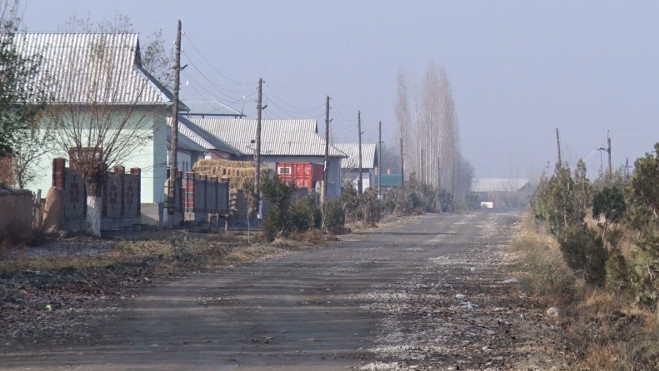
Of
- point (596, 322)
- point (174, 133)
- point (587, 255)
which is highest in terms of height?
point (174, 133)

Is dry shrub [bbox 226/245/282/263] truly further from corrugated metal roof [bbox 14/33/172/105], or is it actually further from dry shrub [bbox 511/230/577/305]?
dry shrub [bbox 511/230/577/305]

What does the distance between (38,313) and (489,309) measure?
659 centimetres

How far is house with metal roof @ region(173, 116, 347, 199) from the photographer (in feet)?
233

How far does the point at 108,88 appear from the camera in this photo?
101ft

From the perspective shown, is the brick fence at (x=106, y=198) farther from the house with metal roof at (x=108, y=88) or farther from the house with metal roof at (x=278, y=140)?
the house with metal roof at (x=278, y=140)

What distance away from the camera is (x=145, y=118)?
35094 mm

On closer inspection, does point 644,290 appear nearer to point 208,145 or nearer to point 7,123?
point 7,123

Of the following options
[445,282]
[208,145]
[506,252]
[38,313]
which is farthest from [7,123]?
[208,145]

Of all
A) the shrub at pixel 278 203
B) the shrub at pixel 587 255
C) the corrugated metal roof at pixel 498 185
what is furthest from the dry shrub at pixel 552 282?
the corrugated metal roof at pixel 498 185

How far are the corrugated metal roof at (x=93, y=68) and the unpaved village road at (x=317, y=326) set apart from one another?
39.7ft

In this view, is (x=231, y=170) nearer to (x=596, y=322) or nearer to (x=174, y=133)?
(x=174, y=133)

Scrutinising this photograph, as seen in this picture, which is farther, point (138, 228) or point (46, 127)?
point (138, 228)

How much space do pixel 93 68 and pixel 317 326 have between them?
2163cm

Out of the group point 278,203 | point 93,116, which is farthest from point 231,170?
point 93,116
